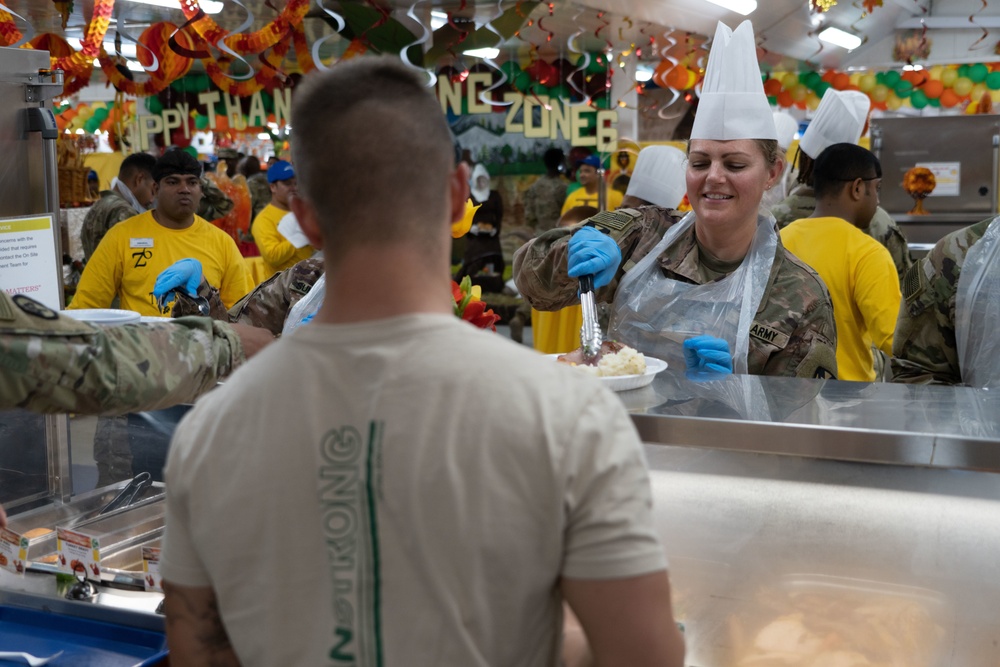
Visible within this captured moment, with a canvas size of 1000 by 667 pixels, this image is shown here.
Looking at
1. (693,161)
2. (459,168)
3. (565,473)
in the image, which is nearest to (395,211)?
(459,168)

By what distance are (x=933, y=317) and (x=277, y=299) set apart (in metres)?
1.85

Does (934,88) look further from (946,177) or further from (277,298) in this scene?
(277,298)

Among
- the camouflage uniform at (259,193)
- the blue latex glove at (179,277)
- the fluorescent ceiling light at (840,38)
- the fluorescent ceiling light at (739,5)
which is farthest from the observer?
the fluorescent ceiling light at (840,38)

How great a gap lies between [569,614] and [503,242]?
1015 cm

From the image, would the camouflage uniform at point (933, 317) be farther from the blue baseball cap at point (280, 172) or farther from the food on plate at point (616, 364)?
the blue baseball cap at point (280, 172)

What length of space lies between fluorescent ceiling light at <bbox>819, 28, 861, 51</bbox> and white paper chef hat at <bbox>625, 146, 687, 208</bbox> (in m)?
8.45

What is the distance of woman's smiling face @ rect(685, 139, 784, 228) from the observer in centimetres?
248

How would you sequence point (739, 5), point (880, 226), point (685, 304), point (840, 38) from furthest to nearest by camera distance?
point (840, 38) → point (739, 5) → point (880, 226) → point (685, 304)

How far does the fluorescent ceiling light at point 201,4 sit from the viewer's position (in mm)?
7766

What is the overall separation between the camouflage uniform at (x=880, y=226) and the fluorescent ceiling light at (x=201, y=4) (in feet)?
15.0

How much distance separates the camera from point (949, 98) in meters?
11.2


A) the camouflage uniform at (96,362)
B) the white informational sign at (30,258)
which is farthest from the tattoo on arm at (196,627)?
the white informational sign at (30,258)

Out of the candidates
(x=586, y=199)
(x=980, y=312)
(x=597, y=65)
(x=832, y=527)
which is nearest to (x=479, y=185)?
(x=597, y=65)

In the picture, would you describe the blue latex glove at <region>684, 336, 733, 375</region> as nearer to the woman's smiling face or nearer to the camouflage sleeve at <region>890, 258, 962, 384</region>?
the woman's smiling face
